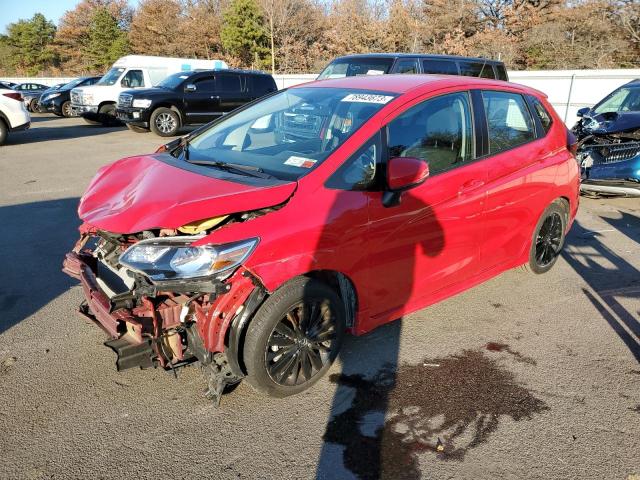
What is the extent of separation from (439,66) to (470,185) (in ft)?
22.6

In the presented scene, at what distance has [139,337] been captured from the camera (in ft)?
9.12

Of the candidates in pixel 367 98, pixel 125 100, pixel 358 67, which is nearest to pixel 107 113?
pixel 125 100

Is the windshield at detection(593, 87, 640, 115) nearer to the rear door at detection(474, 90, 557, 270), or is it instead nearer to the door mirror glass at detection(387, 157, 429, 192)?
the rear door at detection(474, 90, 557, 270)

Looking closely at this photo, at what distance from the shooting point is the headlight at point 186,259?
2.72m

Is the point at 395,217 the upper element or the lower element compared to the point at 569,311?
upper

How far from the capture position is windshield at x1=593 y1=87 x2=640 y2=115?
882 centimetres

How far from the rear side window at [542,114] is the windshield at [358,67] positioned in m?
5.02

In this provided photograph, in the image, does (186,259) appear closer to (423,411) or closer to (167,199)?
(167,199)

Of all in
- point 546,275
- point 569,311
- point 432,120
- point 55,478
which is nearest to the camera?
point 55,478

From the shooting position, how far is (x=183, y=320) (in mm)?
2826

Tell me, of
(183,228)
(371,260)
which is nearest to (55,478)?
(183,228)

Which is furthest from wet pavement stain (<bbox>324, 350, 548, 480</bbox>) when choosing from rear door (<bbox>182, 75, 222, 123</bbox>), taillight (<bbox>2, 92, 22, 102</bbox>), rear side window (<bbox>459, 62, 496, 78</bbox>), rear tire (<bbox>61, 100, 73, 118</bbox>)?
rear tire (<bbox>61, 100, 73, 118</bbox>)

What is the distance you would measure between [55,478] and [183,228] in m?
1.38

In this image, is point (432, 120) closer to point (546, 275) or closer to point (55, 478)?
point (546, 275)
